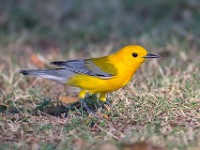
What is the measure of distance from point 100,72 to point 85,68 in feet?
0.62

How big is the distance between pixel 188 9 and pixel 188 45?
233 cm

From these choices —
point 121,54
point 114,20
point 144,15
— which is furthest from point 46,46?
point 121,54

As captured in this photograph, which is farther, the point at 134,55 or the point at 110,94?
the point at 110,94

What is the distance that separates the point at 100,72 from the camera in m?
6.22

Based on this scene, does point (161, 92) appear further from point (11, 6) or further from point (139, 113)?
point (11, 6)

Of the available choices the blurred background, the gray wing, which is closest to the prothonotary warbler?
the gray wing

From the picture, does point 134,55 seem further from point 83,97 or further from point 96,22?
point 96,22

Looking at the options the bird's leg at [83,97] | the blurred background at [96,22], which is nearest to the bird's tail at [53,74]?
the bird's leg at [83,97]

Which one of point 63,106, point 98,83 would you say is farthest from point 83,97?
point 63,106

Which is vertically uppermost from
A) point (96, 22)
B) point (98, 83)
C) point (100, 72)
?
point (96, 22)

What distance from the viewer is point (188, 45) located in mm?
9047

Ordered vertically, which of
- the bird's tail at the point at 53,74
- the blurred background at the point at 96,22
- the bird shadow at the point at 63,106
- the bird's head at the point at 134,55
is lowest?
the bird shadow at the point at 63,106

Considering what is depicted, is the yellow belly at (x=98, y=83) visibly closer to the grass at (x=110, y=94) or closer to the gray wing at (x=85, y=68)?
the gray wing at (x=85, y=68)

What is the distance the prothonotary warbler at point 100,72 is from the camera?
20.2 ft
